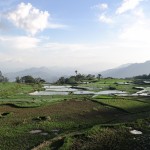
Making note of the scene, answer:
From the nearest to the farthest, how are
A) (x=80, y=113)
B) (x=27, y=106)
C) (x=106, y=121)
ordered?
(x=106, y=121)
(x=80, y=113)
(x=27, y=106)

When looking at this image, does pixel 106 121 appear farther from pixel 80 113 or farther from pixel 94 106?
pixel 94 106

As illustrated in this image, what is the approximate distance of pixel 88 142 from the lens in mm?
23859

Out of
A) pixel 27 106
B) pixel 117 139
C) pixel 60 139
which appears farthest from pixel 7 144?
pixel 27 106

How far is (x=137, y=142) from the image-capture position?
23859mm

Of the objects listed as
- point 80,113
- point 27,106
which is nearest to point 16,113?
point 27,106

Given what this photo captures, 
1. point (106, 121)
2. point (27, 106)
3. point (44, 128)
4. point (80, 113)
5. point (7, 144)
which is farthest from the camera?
point (27, 106)

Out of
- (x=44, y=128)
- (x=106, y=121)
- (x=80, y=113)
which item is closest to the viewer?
(x=44, y=128)

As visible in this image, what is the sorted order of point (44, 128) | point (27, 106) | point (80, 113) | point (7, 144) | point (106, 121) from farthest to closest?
point (27, 106)
point (80, 113)
point (106, 121)
point (44, 128)
point (7, 144)

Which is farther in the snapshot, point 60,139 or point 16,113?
point 16,113

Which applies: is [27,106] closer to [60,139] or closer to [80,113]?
[80,113]

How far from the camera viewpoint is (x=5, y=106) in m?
44.2

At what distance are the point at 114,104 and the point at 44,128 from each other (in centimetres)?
1834

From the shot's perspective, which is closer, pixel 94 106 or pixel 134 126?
pixel 134 126

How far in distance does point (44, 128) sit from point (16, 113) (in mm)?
9830
